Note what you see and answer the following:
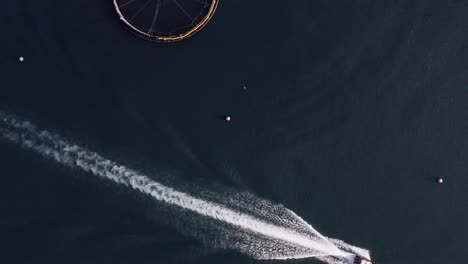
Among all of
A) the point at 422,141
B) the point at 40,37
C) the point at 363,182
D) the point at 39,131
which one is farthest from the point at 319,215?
the point at 40,37

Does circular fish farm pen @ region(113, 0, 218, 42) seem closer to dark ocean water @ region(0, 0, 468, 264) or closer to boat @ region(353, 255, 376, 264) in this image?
dark ocean water @ region(0, 0, 468, 264)

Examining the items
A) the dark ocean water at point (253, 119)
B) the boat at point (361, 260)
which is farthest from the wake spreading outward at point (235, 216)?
the dark ocean water at point (253, 119)

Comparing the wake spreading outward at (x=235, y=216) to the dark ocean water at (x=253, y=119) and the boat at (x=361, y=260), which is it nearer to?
the boat at (x=361, y=260)

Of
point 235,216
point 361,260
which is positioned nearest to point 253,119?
point 235,216

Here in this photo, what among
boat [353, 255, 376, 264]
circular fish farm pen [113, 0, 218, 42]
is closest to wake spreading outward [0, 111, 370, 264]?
boat [353, 255, 376, 264]

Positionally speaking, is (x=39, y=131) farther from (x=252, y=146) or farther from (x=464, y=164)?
(x=464, y=164)

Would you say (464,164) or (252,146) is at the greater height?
(464,164)

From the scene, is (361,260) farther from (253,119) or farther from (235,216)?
(253,119)

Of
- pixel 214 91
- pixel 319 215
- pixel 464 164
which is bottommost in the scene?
pixel 319 215
